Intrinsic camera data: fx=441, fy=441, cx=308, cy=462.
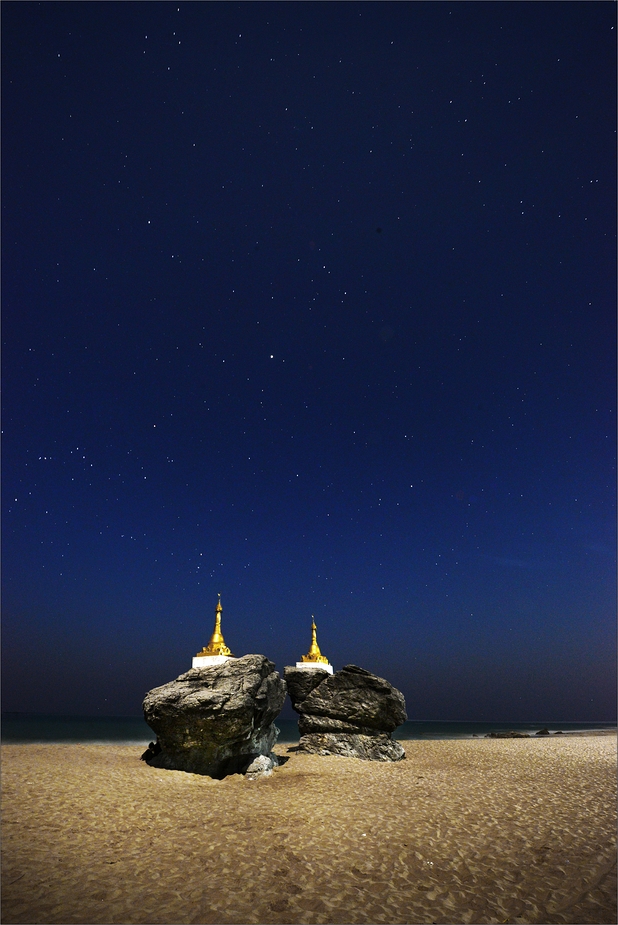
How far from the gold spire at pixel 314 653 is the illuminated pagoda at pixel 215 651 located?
10619 millimetres

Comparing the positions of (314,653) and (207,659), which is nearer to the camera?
(207,659)

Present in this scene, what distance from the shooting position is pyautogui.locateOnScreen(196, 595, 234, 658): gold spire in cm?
3406

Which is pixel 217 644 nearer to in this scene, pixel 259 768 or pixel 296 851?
pixel 259 768

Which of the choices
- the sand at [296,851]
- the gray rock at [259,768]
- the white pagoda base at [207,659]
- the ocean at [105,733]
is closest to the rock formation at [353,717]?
the white pagoda base at [207,659]

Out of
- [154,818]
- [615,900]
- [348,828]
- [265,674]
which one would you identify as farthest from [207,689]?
[615,900]

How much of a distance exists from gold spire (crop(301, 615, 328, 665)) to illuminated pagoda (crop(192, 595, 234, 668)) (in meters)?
10.6

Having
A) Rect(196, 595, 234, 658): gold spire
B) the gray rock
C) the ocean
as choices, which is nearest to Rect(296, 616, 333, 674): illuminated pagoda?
Rect(196, 595, 234, 658): gold spire

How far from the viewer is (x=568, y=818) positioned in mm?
14312

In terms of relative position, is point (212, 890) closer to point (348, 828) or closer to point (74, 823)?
point (348, 828)

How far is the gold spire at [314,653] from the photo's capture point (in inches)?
1657

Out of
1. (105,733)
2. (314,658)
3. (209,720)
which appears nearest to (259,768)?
(209,720)

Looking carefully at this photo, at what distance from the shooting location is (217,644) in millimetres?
34719

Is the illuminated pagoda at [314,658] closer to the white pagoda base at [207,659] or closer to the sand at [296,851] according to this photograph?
the white pagoda base at [207,659]

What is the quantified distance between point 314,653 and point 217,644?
1178 cm
